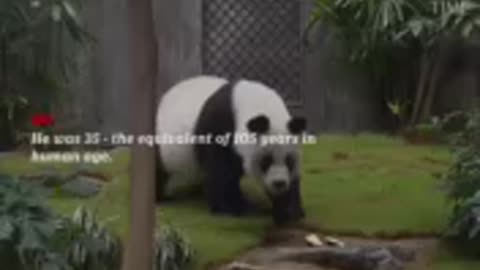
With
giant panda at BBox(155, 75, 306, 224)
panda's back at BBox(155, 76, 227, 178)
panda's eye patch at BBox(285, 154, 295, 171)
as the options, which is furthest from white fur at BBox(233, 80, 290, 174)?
panda's back at BBox(155, 76, 227, 178)

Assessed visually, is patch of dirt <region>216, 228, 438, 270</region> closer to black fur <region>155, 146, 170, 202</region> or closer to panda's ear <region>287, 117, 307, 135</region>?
panda's ear <region>287, 117, 307, 135</region>

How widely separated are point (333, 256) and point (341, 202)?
0.99 meters

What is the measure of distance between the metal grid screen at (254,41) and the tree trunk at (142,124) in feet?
16.3

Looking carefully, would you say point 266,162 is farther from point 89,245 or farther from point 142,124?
point 142,124

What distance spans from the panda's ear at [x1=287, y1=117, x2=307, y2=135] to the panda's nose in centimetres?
27

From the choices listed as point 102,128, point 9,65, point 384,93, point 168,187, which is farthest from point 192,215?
point 384,93

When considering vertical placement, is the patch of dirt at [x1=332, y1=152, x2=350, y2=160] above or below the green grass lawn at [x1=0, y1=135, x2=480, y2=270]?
above

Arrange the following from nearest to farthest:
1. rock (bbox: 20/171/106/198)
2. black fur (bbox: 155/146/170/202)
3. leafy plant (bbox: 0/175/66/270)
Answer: leafy plant (bbox: 0/175/66/270), rock (bbox: 20/171/106/198), black fur (bbox: 155/146/170/202)

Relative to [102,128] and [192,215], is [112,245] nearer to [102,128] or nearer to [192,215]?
[192,215]

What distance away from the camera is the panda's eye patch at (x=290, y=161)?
6141 mm

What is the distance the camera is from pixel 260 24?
9.66 meters

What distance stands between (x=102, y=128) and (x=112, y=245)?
316cm

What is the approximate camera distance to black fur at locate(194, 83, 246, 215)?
6.27 m

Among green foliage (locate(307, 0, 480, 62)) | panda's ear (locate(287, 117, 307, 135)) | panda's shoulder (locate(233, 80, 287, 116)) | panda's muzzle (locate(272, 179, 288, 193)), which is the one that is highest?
green foliage (locate(307, 0, 480, 62))
